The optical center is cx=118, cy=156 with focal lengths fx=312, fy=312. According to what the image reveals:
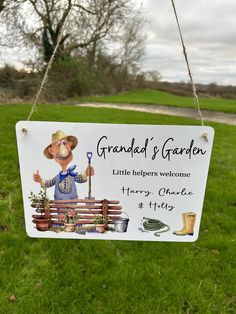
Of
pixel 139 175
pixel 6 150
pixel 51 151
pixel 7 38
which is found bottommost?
pixel 6 150

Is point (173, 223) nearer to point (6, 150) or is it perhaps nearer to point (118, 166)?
point (118, 166)

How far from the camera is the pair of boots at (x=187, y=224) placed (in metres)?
1.44

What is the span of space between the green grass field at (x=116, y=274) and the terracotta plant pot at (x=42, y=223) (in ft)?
2.37

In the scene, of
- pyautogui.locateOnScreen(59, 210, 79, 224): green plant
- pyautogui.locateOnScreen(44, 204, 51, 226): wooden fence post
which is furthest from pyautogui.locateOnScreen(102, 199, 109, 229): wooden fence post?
pyautogui.locateOnScreen(44, 204, 51, 226): wooden fence post

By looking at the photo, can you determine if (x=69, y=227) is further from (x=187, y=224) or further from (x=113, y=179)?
(x=187, y=224)

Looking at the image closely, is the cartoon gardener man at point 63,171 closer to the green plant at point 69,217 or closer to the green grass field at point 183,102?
the green plant at point 69,217

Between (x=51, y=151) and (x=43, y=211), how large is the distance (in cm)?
30

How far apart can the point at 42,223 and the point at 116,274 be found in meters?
0.93

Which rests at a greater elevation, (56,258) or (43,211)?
(43,211)

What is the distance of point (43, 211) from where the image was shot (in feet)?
4.72

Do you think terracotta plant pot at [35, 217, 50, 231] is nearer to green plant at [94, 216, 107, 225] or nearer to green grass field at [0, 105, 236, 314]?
green plant at [94, 216, 107, 225]

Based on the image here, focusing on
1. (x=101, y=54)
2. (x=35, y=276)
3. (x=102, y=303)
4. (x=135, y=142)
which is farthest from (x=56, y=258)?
(x=101, y=54)

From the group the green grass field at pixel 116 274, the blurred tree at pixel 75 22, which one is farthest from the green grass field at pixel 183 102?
the green grass field at pixel 116 274

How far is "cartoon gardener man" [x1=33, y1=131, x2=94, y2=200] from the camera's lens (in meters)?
1.31
